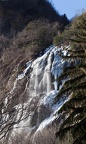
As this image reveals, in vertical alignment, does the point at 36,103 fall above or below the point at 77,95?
above

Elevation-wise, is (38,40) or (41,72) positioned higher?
(38,40)

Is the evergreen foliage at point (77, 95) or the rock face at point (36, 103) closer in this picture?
the evergreen foliage at point (77, 95)

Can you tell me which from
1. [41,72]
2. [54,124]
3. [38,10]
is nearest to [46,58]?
[41,72]

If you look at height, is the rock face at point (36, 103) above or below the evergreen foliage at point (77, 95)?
above

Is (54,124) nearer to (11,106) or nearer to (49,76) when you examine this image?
(49,76)

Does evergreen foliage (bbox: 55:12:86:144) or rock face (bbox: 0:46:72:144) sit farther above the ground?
rock face (bbox: 0:46:72:144)

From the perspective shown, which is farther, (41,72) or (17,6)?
(17,6)

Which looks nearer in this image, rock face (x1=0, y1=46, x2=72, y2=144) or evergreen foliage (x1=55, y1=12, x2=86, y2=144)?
evergreen foliage (x1=55, y1=12, x2=86, y2=144)

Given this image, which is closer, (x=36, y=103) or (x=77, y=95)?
(x=77, y=95)
